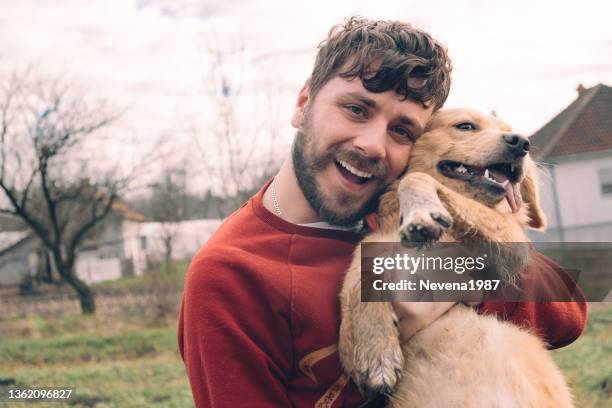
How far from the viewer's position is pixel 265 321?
216 centimetres

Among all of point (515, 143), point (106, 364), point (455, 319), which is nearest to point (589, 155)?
point (106, 364)

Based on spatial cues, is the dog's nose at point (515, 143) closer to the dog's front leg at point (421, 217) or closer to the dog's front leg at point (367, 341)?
the dog's front leg at point (421, 217)

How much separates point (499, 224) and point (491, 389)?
0.79 metres

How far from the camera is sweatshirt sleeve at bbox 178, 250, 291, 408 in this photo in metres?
2.07

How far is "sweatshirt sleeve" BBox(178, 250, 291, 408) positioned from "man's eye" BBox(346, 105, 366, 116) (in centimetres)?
83

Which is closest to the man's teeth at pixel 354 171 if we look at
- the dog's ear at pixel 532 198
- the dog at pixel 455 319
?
the dog at pixel 455 319

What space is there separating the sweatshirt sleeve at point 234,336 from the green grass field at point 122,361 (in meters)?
4.83

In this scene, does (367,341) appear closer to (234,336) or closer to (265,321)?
(265,321)

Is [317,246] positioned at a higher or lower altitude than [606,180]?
higher

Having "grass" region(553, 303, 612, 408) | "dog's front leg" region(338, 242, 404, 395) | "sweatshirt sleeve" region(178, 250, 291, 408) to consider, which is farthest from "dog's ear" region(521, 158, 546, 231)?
"grass" region(553, 303, 612, 408)

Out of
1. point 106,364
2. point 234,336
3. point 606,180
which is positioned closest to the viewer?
point 234,336

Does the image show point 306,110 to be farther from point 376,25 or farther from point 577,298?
point 577,298

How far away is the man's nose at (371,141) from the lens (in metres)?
2.40

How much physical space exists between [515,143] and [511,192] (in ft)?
0.92
